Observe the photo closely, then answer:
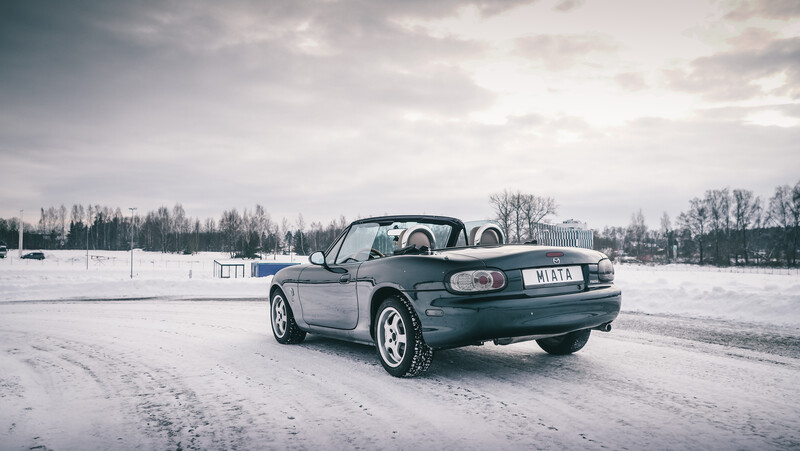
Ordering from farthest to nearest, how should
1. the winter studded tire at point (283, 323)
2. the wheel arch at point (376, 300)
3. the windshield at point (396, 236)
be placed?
the winter studded tire at point (283, 323) → the windshield at point (396, 236) → the wheel arch at point (376, 300)

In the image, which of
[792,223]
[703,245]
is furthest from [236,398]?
[703,245]

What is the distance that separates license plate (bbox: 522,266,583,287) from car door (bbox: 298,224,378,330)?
1638 millimetres

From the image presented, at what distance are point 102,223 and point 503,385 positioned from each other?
15856cm

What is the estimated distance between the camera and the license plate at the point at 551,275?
4.00 metres

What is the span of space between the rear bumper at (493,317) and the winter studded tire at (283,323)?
2.63 meters

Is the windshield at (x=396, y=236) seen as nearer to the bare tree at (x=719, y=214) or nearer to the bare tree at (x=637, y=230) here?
the bare tree at (x=719, y=214)

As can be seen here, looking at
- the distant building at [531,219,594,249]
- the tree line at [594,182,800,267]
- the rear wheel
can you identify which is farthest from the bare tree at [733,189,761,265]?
the rear wheel

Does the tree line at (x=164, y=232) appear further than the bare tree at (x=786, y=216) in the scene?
Yes

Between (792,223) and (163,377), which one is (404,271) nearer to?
(163,377)

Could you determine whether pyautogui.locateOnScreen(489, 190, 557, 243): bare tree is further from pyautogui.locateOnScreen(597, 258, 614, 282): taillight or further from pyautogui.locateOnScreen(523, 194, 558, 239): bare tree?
pyautogui.locateOnScreen(597, 258, 614, 282): taillight

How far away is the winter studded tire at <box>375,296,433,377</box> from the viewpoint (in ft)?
13.5

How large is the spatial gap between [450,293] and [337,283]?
1.66m

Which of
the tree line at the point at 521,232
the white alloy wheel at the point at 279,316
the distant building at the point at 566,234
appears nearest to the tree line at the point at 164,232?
A: the tree line at the point at 521,232

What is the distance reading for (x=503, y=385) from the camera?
12.9 feet
